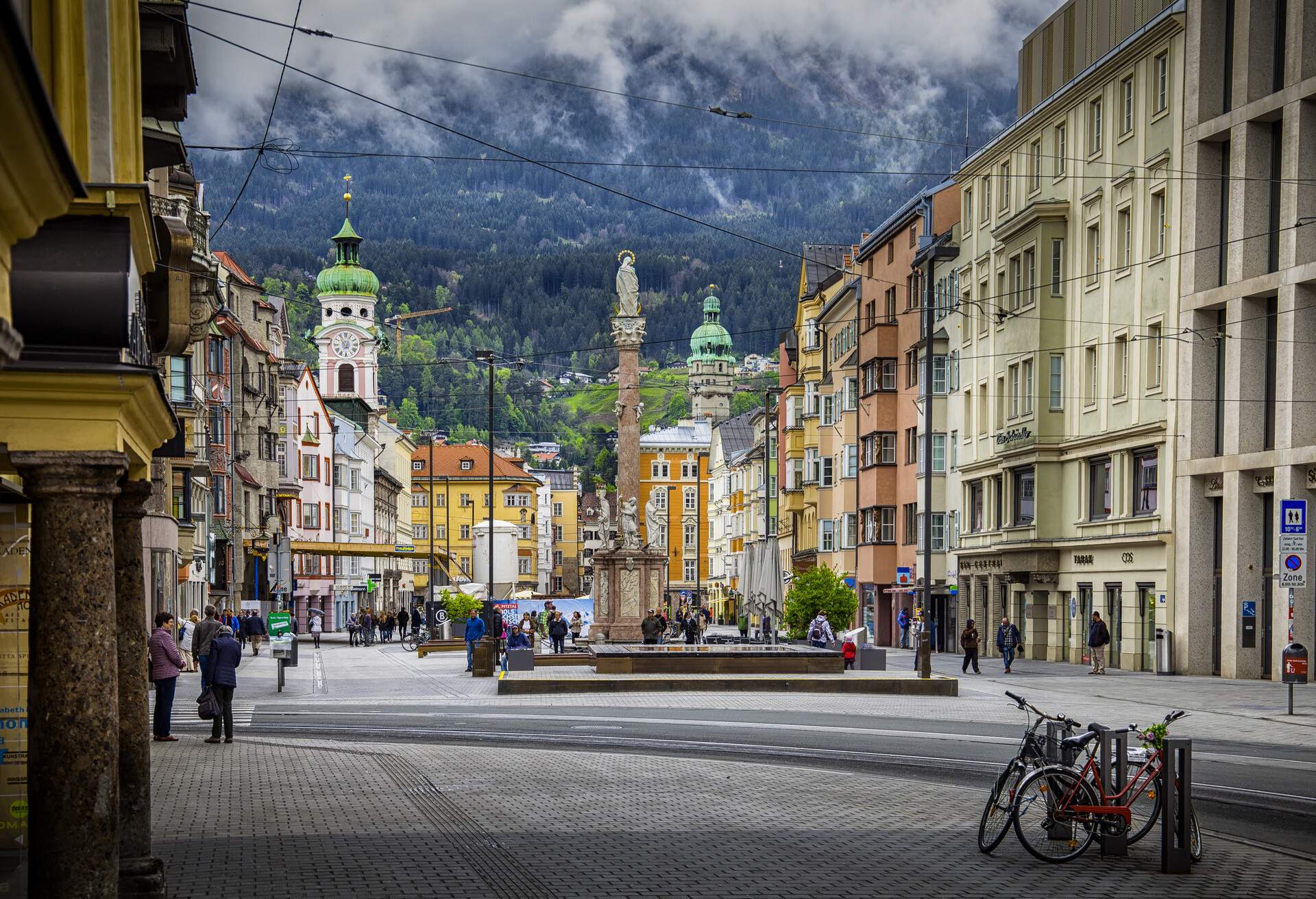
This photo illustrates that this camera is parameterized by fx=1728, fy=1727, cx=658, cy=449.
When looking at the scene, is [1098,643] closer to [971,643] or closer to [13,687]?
[971,643]

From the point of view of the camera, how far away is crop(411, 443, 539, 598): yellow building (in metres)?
158

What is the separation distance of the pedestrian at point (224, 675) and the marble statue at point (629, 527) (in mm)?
34754

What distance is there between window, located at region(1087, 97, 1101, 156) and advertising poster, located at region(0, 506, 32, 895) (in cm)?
4184

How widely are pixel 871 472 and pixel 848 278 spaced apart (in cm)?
1388

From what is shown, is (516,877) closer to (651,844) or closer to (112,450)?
(651,844)

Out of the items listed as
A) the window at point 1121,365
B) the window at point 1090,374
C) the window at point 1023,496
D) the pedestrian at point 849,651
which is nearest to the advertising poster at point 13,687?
the pedestrian at point 849,651

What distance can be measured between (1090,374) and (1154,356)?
451 centimetres

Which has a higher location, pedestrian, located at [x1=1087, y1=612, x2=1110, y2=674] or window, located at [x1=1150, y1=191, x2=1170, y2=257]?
window, located at [x1=1150, y1=191, x2=1170, y2=257]

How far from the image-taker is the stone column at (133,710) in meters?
11.5

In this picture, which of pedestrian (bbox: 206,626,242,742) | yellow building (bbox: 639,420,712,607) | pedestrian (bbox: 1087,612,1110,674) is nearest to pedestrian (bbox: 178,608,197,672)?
pedestrian (bbox: 206,626,242,742)

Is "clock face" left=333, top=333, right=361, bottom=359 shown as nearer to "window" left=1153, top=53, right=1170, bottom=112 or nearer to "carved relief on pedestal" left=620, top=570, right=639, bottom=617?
"carved relief on pedestal" left=620, top=570, right=639, bottom=617

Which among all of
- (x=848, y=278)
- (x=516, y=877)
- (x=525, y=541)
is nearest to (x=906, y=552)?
(x=848, y=278)

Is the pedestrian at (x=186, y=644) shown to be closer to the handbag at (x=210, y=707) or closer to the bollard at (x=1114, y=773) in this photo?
the handbag at (x=210, y=707)

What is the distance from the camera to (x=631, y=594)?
58.2m
